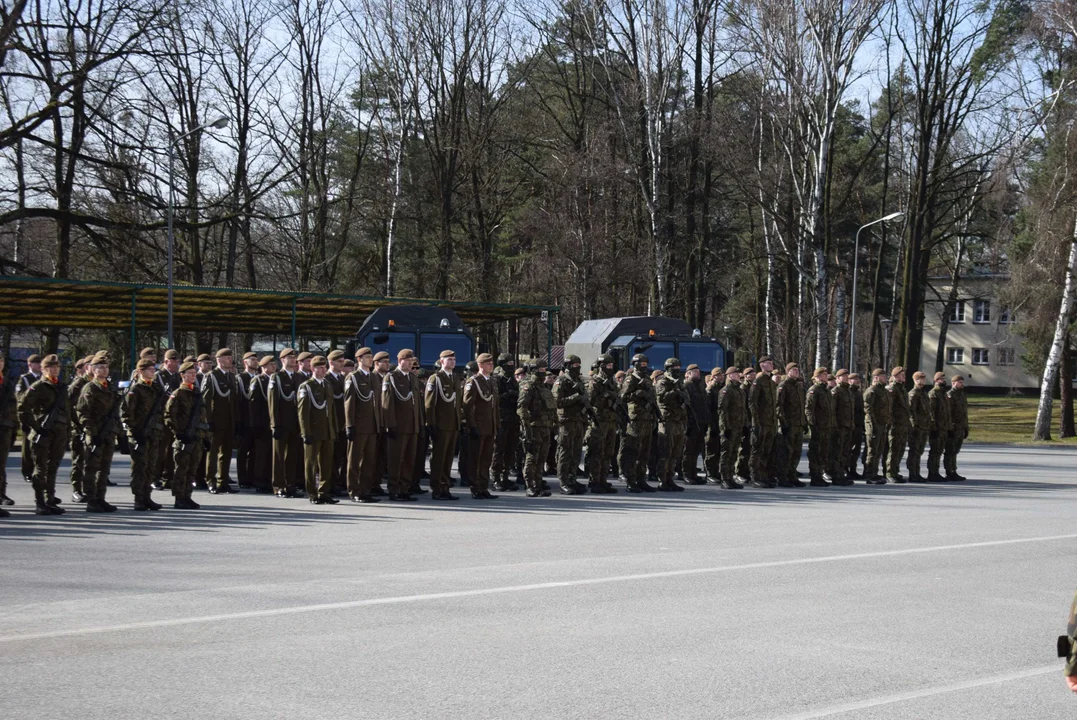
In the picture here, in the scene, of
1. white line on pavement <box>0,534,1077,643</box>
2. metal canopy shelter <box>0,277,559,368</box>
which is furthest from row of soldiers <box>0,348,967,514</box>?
metal canopy shelter <box>0,277,559,368</box>

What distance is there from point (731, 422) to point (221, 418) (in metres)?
7.16

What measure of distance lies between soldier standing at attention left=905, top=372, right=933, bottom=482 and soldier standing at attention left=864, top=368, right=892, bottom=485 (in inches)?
24.8

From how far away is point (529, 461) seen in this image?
1642cm

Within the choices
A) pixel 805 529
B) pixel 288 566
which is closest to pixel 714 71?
pixel 805 529

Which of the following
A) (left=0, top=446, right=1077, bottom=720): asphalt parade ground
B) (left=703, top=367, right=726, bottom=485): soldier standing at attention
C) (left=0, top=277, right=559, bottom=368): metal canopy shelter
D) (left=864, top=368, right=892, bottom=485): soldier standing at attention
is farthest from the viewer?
(left=0, top=277, right=559, bottom=368): metal canopy shelter

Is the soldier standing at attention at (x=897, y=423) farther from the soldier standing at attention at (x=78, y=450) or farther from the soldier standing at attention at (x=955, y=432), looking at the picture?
the soldier standing at attention at (x=78, y=450)

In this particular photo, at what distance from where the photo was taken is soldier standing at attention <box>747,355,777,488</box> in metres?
18.6

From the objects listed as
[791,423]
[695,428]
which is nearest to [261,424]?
[695,428]

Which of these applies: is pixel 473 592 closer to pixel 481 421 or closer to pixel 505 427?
pixel 481 421

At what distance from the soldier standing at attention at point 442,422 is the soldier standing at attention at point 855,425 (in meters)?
6.91

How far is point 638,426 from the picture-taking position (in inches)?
684

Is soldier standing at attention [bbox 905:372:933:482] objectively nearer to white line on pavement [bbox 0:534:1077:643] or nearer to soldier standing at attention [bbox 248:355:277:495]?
white line on pavement [bbox 0:534:1077:643]

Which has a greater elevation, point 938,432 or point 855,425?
point 855,425

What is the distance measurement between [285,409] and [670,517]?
5.20 meters
